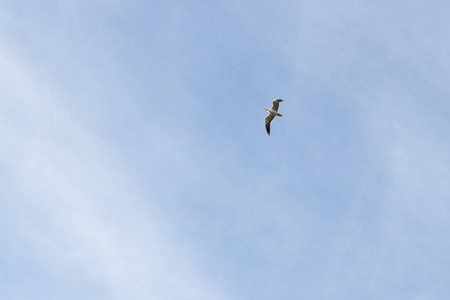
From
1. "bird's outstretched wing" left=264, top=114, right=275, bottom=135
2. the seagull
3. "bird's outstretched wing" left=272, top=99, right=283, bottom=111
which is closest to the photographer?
"bird's outstretched wing" left=272, top=99, right=283, bottom=111

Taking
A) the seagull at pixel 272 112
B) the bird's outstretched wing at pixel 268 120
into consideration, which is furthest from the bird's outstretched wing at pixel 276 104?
Answer: the bird's outstretched wing at pixel 268 120

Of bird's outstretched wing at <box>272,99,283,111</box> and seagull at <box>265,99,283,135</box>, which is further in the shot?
seagull at <box>265,99,283,135</box>

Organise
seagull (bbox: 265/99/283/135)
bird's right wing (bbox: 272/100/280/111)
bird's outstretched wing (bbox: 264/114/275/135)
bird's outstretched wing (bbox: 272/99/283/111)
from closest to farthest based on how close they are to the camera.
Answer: bird's outstretched wing (bbox: 272/99/283/111), bird's right wing (bbox: 272/100/280/111), seagull (bbox: 265/99/283/135), bird's outstretched wing (bbox: 264/114/275/135)

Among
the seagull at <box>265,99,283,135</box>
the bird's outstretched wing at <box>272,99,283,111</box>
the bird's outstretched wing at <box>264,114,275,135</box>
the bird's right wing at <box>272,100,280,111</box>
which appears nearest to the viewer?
the bird's outstretched wing at <box>272,99,283,111</box>

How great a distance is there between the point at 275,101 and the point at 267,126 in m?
9.38

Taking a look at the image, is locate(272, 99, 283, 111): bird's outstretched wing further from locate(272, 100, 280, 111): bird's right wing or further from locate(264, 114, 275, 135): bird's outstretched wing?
locate(264, 114, 275, 135): bird's outstretched wing

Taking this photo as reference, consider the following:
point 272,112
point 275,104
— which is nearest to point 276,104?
point 275,104

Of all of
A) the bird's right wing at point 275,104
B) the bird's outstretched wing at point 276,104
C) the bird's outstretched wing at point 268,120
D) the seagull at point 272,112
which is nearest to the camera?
the bird's outstretched wing at point 276,104

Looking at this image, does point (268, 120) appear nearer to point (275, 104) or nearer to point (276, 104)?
point (275, 104)

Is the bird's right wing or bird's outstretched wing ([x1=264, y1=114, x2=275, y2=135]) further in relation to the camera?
bird's outstretched wing ([x1=264, y1=114, x2=275, y2=135])

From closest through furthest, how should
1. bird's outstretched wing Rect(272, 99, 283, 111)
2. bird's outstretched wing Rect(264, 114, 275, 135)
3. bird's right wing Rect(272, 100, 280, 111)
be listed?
bird's outstretched wing Rect(272, 99, 283, 111) → bird's right wing Rect(272, 100, 280, 111) → bird's outstretched wing Rect(264, 114, 275, 135)

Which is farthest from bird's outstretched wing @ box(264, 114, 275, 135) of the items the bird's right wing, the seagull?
the bird's right wing

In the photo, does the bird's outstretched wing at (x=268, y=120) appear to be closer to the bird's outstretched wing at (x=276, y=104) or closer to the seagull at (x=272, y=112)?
the seagull at (x=272, y=112)

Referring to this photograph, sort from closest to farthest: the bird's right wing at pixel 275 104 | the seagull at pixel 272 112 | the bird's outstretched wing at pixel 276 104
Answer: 1. the bird's outstretched wing at pixel 276 104
2. the bird's right wing at pixel 275 104
3. the seagull at pixel 272 112
